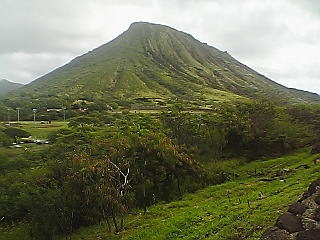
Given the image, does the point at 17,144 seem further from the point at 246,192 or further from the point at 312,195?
the point at 312,195

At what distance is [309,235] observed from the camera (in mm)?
18438

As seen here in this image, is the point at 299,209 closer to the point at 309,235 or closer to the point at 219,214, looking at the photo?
the point at 309,235

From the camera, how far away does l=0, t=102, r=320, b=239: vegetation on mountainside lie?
145 feet

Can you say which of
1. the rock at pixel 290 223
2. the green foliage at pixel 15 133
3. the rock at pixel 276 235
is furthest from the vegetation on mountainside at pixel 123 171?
the green foliage at pixel 15 133

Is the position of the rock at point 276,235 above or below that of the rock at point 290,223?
below

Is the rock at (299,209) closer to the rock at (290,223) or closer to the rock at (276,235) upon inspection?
the rock at (290,223)

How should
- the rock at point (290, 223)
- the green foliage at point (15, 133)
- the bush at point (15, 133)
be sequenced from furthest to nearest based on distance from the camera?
the green foliage at point (15, 133) → the bush at point (15, 133) → the rock at point (290, 223)

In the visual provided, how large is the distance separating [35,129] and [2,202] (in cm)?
8032

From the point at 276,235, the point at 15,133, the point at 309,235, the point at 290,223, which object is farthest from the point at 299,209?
the point at 15,133

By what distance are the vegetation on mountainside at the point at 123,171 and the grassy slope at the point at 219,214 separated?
107 inches

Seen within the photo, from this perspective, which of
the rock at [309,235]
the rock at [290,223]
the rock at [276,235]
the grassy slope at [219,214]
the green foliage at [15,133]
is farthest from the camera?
the green foliage at [15,133]

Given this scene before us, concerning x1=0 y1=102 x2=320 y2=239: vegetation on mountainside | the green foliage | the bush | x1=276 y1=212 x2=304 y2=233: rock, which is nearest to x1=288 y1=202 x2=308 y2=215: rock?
x1=276 y1=212 x2=304 y2=233: rock

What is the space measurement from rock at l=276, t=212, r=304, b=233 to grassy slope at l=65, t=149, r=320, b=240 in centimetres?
295

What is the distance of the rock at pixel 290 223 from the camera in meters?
20.0
